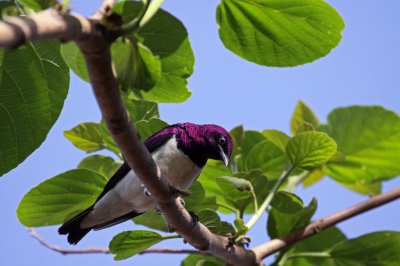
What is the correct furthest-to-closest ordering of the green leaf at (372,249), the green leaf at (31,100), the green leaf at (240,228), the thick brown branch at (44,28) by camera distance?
the green leaf at (372,249), the green leaf at (240,228), the green leaf at (31,100), the thick brown branch at (44,28)

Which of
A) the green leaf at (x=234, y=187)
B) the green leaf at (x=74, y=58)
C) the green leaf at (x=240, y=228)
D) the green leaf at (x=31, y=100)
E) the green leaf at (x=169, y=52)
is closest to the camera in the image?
the green leaf at (x=74, y=58)

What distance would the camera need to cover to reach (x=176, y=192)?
5.79ft

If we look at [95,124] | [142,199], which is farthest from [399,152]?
[95,124]

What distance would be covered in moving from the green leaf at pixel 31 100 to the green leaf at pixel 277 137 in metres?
1.30

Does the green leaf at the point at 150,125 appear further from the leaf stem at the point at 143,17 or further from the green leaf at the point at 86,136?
the leaf stem at the point at 143,17

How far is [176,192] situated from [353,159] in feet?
5.90

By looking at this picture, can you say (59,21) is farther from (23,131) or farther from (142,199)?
(142,199)

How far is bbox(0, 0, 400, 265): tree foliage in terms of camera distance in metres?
1.88

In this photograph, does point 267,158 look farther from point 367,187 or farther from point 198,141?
point 367,187

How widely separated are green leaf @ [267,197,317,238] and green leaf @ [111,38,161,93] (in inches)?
53.0

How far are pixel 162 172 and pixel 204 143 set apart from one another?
0.33 metres

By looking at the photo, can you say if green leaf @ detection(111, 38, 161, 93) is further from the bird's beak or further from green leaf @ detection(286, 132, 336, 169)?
the bird's beak

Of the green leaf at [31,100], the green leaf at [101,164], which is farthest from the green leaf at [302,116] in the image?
the green leaf at [31,100]

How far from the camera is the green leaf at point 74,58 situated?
1710 millimetres
